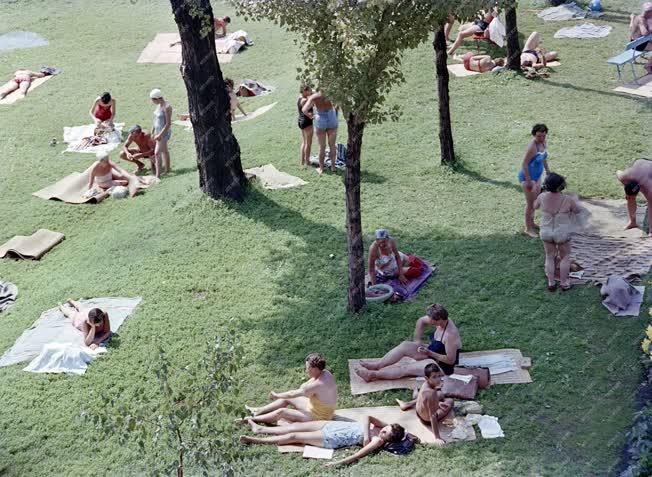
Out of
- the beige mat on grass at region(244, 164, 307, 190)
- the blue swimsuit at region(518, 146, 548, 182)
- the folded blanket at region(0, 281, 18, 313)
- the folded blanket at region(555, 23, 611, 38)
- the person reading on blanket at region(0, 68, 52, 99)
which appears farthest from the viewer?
the person reading on blanket at region(0, 68, 52, 99)

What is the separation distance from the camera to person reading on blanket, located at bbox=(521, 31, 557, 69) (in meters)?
19.4

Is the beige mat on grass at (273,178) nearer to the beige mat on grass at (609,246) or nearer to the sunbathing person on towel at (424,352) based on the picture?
the beige mat on grass at (609,246)

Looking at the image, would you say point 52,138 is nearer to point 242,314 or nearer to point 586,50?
point 242,314

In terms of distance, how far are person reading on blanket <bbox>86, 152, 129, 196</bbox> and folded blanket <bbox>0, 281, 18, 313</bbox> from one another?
3.18m

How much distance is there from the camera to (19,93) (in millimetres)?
22125

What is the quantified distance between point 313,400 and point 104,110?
1171cm

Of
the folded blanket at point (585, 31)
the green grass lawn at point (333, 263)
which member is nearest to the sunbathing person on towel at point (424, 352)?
the green grass lawn at point (333, 263)

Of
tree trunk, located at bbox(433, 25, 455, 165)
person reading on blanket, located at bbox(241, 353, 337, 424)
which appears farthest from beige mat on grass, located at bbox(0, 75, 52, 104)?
person reading on blanket, located at bbox(241, 353, 337, 424)

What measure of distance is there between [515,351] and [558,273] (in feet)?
5.91

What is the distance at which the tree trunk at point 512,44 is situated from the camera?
1903cm

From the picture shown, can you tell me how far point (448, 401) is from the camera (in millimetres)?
9312

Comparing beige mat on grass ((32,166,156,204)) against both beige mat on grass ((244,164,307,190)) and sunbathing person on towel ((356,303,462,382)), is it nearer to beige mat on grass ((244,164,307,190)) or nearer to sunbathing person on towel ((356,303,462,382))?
beige mat on grass ((244,164,307,190))

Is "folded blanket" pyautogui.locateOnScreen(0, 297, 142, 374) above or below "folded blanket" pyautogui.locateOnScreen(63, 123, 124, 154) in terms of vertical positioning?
below

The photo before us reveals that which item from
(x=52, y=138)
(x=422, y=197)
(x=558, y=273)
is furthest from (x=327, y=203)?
(x=52, y=138)
